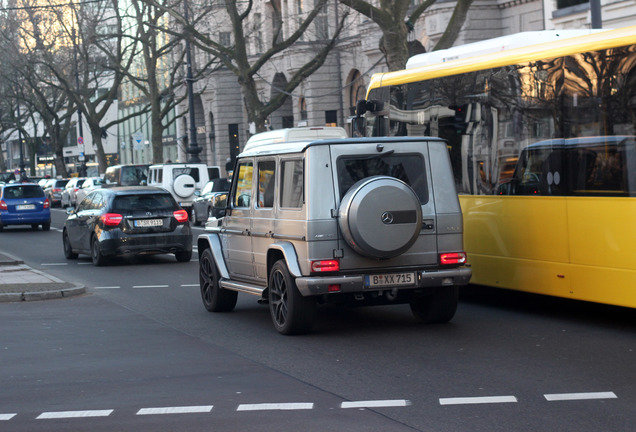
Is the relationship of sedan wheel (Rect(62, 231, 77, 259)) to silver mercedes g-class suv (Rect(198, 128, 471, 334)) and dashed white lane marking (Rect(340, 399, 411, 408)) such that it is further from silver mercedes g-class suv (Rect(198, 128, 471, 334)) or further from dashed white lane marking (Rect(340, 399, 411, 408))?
dashed white lane marking (Rect(340, 399, 411, 408))

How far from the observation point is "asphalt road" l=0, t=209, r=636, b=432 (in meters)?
6.80

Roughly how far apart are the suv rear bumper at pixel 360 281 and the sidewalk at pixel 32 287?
5.89m

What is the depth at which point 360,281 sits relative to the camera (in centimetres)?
997

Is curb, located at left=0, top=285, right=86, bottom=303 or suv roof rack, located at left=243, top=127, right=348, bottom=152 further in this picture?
suv roof rack, located at left=243, top=127, right=348, bottom=152

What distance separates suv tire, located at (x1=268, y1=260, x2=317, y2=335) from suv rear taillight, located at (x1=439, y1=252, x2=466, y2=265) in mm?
1341

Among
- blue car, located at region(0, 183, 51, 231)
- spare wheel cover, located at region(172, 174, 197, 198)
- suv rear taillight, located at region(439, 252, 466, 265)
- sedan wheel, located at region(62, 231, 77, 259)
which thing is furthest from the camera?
spare wheel cover, located at region(172, 174, 197, 198)

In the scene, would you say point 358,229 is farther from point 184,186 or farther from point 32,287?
point 184,186

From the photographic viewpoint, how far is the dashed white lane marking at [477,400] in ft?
23.4

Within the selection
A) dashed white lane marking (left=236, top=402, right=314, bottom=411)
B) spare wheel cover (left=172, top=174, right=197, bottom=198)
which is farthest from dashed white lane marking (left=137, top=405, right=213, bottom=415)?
spare wheel cover (left=172, top=174, right=197, bottom=198)

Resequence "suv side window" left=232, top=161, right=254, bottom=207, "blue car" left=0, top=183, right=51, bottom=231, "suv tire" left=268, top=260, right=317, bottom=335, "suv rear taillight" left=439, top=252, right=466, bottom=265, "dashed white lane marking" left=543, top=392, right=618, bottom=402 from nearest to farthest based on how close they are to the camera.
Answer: "dashed white lane marking" left=543, top=392, right=618, bottom=402 → "suv tire" left=268, top=260, right=317, bottom=335 → "suv rear taillight" left=439, top=252, right=466, bottom=265 → "suv side window" left=232, top=161, right=254, bottom=207 → "blue car" left=0, top=183, right=51, bottom=231

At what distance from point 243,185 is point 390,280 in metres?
2.56

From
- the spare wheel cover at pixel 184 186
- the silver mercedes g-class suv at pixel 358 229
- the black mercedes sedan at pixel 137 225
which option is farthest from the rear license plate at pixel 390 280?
the spare wheel cover at pixel 184 186

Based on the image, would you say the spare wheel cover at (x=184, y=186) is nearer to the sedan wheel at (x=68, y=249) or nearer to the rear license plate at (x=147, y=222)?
the sedan wheel at (x=68, y=249)

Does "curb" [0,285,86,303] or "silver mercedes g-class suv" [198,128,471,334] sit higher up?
"silver mercedes g-class suv" [198,128,471,334]
